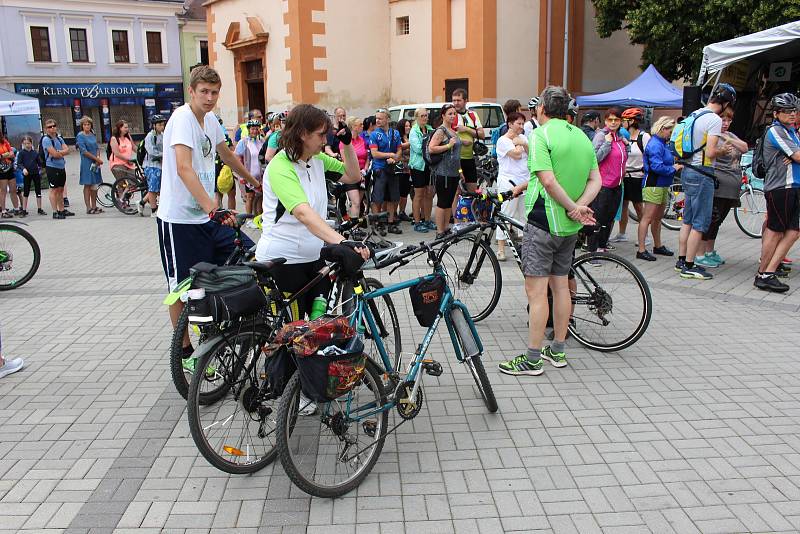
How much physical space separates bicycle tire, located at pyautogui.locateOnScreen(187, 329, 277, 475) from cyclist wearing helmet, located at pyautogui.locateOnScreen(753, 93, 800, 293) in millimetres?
5563

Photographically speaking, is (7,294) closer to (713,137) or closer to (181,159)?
(181,159)

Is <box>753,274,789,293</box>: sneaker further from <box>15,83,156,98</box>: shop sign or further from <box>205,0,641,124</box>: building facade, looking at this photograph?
<box>15,83,156,98</box>: shop sign

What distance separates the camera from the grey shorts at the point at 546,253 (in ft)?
14.9

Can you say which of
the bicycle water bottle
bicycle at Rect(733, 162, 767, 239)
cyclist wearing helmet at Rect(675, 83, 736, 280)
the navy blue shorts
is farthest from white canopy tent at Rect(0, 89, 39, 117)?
the bicycle water bottle

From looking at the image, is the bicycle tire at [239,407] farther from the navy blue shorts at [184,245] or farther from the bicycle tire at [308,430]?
the navy blue shorts at [184,245]

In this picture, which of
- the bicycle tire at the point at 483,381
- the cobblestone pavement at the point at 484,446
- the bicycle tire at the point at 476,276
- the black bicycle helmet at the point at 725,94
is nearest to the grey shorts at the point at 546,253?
the cobblestone pavement at the point at 484,446

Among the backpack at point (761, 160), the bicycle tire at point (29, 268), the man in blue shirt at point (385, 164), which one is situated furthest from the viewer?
the man in blue shirt at point (385, 164)

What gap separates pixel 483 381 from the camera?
159 inches

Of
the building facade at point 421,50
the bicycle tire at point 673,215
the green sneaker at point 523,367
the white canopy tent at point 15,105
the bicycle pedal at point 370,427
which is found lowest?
the green sneaker at point 523,367

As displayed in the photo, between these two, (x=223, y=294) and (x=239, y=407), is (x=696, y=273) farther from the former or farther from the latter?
(x=223, y=294)

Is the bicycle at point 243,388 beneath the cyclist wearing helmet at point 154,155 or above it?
beneath

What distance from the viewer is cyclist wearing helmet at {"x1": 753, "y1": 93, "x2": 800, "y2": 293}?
6.59 m

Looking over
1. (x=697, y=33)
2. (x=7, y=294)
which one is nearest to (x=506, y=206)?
(x=7, y=294)

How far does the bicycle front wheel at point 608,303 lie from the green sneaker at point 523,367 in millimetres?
762
